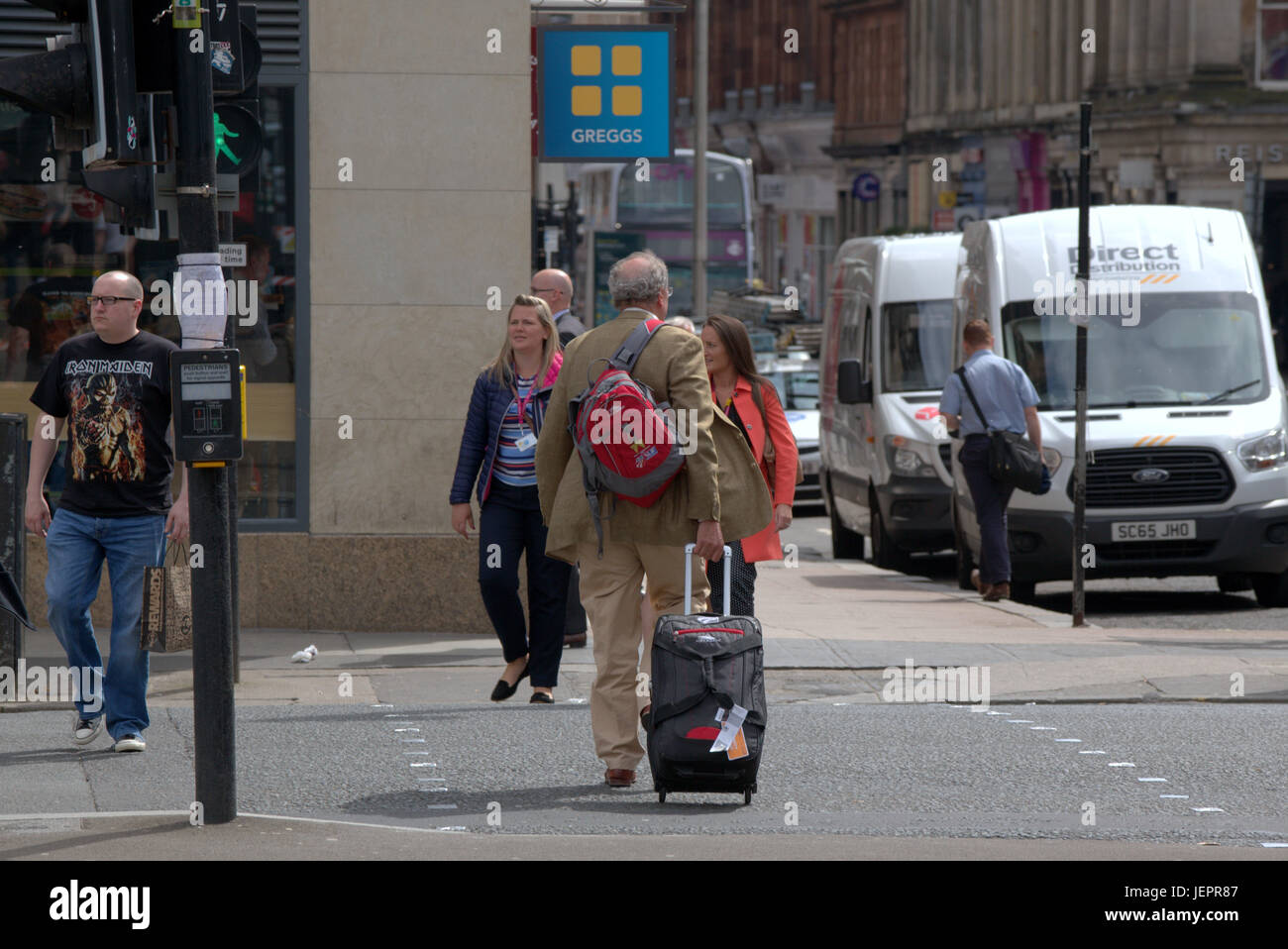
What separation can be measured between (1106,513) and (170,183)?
8.78 metres

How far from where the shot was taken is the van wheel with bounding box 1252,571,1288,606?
14281 millimetres

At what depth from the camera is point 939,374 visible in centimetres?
1789

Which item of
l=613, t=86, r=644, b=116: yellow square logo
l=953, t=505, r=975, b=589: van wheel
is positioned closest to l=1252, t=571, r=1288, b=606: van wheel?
l=953, t=505, r=975, b=589: van wheel

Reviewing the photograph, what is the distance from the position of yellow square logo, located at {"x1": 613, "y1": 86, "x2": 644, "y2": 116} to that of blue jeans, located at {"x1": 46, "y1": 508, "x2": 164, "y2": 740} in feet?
16.6

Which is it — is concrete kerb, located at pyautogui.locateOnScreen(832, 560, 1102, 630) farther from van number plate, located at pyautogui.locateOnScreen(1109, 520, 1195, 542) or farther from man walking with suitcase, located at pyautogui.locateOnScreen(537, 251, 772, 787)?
man walking with suitcase, located at pyautogui.locateOnScreen(537, 251, 772, 787)

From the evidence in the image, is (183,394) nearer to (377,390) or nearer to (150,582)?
(150,582)

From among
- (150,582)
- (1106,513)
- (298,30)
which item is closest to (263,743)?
(150,582)

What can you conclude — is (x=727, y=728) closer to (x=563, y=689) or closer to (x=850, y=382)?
(x=563, y=689)

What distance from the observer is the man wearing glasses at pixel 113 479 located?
786 centimetres

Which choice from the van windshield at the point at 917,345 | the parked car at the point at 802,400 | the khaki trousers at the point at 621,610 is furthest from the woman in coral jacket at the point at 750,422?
the parked car at the point at 802,400

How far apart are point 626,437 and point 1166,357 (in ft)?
27.9

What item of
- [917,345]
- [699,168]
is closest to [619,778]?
[917,345]

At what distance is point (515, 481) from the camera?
29.8 feet

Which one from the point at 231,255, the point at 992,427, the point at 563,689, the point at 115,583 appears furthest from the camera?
the point at 992,427
